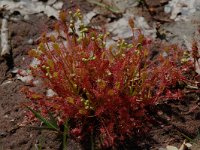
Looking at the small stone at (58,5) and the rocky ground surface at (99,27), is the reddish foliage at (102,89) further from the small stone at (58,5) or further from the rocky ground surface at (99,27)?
the small stone at (58,5)

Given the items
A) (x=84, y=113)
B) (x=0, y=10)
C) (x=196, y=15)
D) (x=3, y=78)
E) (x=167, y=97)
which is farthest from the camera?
(x=0, y=10)

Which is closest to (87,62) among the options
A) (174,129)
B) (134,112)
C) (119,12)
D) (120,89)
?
(120,89)

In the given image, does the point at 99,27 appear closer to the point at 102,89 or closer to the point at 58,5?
the point at 58,5

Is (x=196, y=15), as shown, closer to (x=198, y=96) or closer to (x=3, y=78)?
(x=198, y=96)

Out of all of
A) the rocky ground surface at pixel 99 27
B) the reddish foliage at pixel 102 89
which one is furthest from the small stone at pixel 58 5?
the reddish foliage at pixel 102 89

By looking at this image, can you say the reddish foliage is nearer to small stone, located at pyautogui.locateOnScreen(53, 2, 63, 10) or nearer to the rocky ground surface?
the rocky ground surface

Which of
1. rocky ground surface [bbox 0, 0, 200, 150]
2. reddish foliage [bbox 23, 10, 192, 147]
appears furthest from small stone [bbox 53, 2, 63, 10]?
reddish foliage [bbox 23, 10, 192, 147]

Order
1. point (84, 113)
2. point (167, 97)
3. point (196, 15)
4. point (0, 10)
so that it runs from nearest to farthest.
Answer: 1. point (84, 113)
2. point (167, 97)
3. point (196, 15)
4. point (0, 10)
